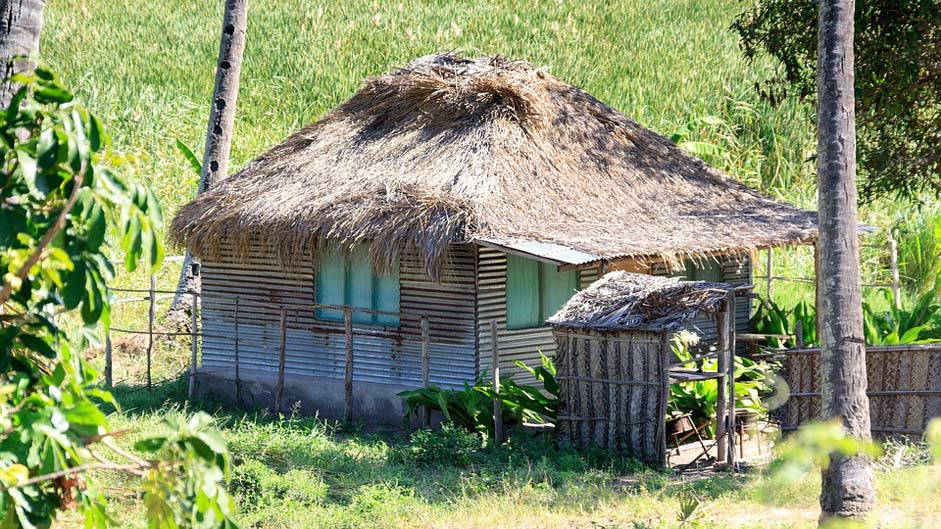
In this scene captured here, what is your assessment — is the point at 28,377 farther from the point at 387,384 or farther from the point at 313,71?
the point at 313,71

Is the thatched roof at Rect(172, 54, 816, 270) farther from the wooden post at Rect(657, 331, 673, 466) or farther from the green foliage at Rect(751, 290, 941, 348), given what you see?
the wooden post at Rect(657, 331, 673, 466)

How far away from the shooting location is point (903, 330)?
13.1 meters

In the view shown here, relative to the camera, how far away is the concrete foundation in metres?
12.5

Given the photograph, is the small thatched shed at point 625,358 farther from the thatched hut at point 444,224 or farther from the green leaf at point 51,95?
the green leaf at point 51,95

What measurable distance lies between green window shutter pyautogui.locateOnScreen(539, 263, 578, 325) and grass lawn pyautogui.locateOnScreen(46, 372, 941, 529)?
7.14 ft

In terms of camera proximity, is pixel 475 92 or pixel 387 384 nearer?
pixel 387 384

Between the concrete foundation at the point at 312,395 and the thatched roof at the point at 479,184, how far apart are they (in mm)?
1518

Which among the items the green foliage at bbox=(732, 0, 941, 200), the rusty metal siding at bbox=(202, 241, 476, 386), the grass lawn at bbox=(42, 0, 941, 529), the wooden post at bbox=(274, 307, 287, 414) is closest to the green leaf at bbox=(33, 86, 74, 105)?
the grass lawn at bbox=(42, 0, 941, 529)

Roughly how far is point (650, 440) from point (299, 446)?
10.5 feet

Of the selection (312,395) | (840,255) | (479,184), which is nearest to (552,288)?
(479,184)

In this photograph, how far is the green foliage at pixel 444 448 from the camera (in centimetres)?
1026

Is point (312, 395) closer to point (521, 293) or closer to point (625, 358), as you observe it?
point (521, 293)

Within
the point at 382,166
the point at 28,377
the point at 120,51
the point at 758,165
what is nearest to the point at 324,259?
the point at 382,166

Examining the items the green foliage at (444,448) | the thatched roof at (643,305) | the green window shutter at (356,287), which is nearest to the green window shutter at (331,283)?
the green window shutter at (356,287)
